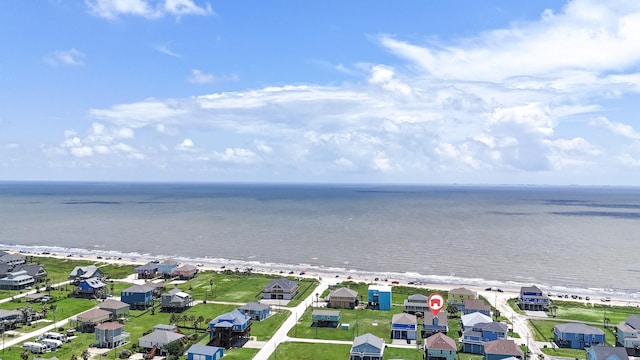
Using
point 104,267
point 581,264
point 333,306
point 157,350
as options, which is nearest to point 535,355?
point 333,306

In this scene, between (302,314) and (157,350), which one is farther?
(302,314)

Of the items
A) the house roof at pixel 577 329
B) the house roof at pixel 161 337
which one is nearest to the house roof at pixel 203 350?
the house roof at pixel 161 337

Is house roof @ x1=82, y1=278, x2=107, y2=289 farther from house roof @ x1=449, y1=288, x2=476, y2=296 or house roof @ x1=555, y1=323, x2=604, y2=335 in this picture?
house roof @ x1=555, y1=323, x2=604, y2=335

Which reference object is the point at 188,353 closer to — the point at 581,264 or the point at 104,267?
the point at 104,267

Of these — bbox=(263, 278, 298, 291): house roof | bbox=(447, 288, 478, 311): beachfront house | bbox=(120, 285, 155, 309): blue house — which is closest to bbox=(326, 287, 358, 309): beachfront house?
bbox=(263, 278, 298, 291): house roof

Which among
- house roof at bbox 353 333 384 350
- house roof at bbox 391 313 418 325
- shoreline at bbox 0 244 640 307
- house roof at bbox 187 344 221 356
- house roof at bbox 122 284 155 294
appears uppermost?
house roof at bbox 122 284 155 294
